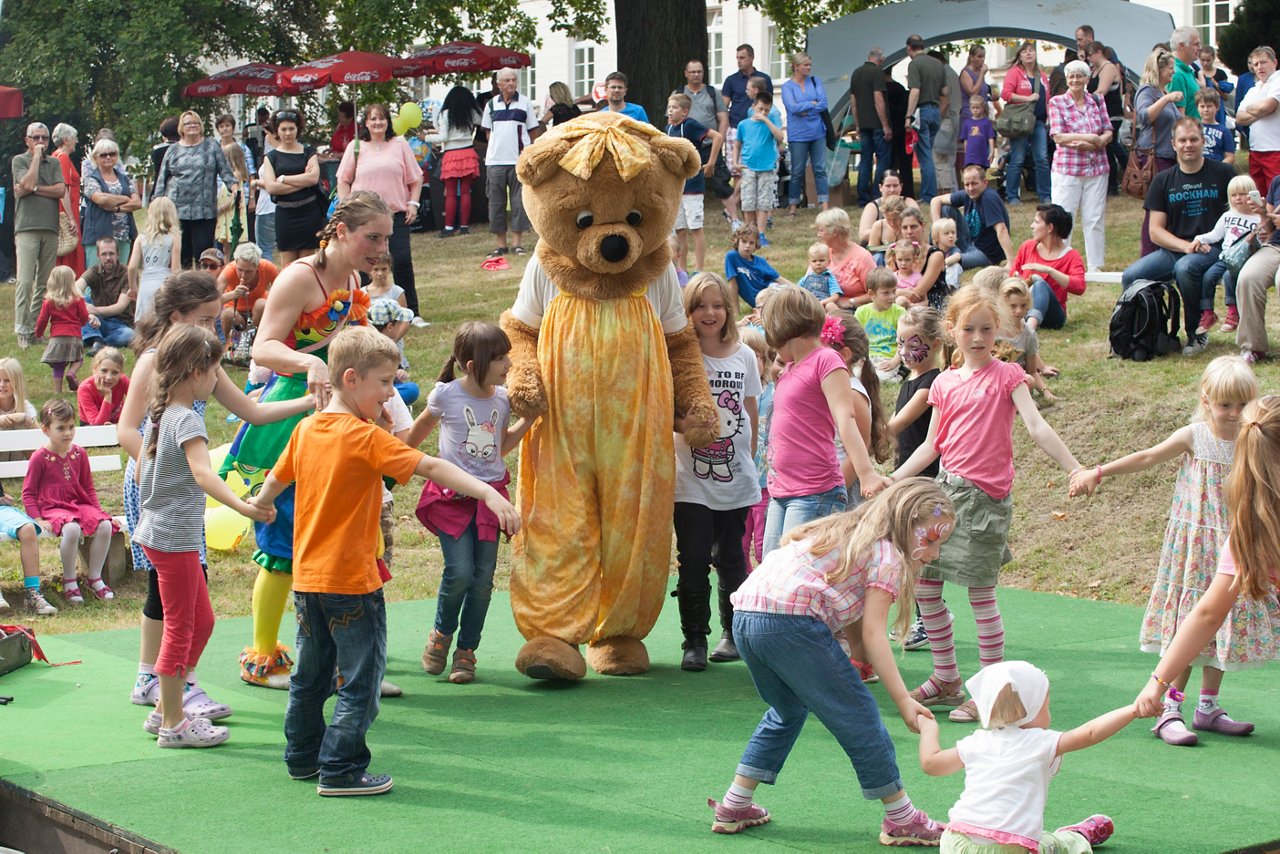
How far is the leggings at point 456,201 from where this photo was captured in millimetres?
20984

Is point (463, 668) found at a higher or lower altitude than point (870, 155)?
lower

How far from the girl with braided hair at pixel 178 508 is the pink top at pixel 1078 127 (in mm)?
10389

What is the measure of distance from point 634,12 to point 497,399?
45.5 ft

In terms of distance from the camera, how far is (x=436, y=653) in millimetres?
6723

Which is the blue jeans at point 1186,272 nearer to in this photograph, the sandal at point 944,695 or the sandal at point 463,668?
the sandal at point 944,695

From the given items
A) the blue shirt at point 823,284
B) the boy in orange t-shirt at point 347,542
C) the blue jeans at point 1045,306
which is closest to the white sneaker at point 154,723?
the boy in orange t-shirt at point 347,542

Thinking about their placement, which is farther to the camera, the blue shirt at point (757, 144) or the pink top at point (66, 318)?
the blue shirt at point (757, 144)

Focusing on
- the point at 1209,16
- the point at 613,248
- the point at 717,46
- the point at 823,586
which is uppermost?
the point at 717,46

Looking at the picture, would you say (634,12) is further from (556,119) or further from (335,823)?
(335,823)

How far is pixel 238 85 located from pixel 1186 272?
1558cm

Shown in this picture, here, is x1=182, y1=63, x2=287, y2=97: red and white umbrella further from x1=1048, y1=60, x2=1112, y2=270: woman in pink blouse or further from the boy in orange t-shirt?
the boy in orange t-shirt

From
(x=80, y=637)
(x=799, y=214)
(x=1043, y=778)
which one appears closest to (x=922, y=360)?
(x=1043, y=778)

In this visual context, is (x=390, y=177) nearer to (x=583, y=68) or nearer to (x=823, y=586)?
(x=823, y=586)

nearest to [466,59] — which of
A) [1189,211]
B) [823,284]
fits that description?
[823,284]
